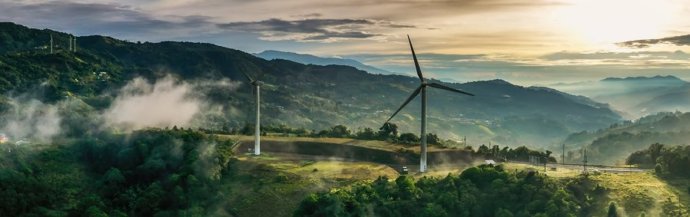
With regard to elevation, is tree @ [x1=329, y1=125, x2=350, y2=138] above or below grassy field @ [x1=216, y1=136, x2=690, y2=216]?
above

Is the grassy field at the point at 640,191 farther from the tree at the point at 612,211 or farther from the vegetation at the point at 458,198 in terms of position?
the vegetation at the point at 458,198

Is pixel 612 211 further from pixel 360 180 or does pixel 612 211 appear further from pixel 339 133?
pixel 339 133

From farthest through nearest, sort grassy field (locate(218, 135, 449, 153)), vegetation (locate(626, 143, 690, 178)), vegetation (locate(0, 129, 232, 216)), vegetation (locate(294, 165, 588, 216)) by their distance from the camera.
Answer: grassy field (locate(218, 135, 449, 153))
vegetation (locate(626, 143, 690, 178))
vegetation (locate(0, 129, 232, 216))
vegetation (locate(294, 165, 588, 216))

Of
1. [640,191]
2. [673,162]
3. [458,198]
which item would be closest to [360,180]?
[458,198]

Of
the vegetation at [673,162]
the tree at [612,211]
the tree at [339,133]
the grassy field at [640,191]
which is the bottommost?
the tree at [612,211]

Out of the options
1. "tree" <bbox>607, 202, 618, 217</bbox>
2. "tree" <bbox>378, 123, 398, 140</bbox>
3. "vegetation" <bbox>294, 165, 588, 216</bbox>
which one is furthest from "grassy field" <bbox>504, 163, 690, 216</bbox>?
"tree" <bbox>378, 123, 398, 140</bbox>

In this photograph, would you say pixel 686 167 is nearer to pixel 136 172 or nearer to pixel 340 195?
pixel 340 195

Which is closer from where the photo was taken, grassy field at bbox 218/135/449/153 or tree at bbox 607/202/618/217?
tree at bbox 607/202/618/217

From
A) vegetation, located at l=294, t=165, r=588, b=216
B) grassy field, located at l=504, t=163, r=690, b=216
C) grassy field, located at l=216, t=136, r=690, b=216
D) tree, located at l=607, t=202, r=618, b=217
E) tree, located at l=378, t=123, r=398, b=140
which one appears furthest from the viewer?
tree, located at l=378, t=123, r=398, b=140

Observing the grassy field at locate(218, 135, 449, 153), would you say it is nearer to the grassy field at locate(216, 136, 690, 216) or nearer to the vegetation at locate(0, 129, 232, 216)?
the grassy field at locate(216, 136, 690, 216)

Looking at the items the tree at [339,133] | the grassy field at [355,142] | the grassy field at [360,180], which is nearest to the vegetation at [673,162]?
the grassy field at [360,180]

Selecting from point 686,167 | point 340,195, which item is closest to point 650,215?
point 686,167
